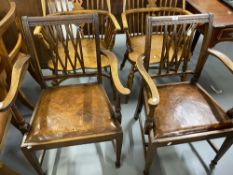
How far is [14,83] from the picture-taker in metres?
0.99

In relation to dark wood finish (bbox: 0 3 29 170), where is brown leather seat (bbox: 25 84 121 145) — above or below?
below

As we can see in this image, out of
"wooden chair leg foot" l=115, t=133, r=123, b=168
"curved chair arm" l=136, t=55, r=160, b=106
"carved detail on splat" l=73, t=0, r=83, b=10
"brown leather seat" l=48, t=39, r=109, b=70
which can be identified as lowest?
"wooden chair leg foot" l=115, t=133, r=123, b=168

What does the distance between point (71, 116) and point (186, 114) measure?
666 mm

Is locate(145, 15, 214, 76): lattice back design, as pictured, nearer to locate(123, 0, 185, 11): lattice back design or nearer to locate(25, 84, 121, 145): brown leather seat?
locate(25, 84, 121, 145): brown leather seat

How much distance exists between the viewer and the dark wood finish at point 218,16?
1.51 metres

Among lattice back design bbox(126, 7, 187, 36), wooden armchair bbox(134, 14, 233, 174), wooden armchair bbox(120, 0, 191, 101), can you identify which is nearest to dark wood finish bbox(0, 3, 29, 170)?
wooden armchair bbox(134, 14, 233, 174)

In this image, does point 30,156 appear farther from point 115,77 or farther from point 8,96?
point 115,77

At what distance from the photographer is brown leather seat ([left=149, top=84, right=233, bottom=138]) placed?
3.59ft

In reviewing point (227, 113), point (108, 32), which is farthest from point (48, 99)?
point (227, 113)

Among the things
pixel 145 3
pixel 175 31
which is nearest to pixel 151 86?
pixel 175 31

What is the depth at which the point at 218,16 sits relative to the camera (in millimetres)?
1618

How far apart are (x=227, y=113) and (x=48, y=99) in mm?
1073

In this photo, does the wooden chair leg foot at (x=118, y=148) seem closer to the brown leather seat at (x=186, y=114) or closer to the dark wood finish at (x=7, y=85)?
the brown leather seat at (x=186, y=114)

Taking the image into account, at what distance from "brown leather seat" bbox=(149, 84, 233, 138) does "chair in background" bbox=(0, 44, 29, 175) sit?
734mm
